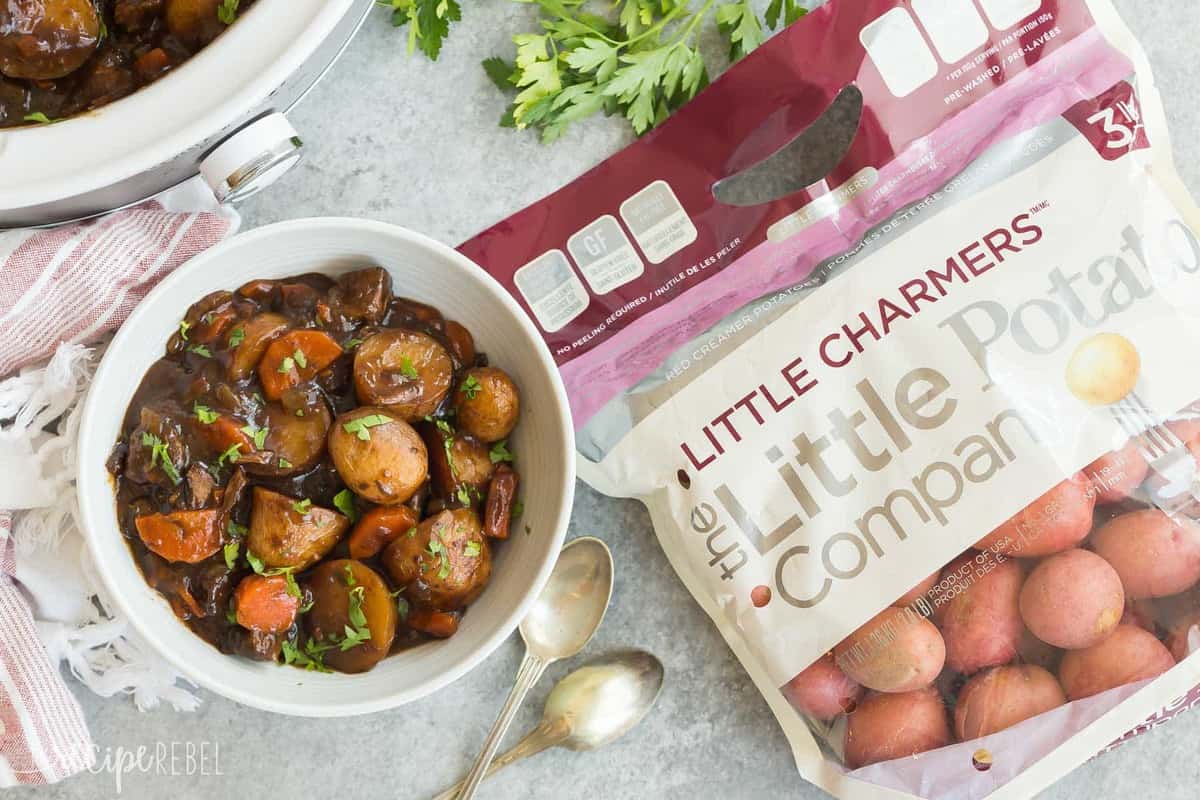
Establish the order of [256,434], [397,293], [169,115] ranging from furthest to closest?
[397,293] → [256,434] → [169,115]

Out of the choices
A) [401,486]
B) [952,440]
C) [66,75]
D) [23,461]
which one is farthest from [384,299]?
[952,440]

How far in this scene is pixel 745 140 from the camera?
1.42m

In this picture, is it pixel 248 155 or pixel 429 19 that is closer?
pixel 248 155

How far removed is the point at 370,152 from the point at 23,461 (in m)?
0.62

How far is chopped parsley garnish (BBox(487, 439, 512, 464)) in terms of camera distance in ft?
4.15

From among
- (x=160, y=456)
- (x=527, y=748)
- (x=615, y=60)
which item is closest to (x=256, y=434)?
(x=160, y=456)

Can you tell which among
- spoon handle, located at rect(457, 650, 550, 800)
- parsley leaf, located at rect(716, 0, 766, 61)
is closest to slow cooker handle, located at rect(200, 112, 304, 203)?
parsley leaf, located at rect(716, 0, 766, 61)

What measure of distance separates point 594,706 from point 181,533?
61cm

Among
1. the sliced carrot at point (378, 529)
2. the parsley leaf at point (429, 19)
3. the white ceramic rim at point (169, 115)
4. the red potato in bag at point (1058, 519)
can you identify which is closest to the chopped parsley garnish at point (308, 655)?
the sliced carrot at point (378, 529)

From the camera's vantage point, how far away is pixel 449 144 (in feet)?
4.69

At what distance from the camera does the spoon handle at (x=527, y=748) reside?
1386 millimetres

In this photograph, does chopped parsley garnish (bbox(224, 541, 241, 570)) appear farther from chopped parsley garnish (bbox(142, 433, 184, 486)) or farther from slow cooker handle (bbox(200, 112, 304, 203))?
slow cooker handle (bbox(200, 112, 304, 203))

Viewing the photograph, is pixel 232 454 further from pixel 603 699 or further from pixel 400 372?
pixel 603 699

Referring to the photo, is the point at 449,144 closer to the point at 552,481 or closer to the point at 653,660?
the point at 552,481
